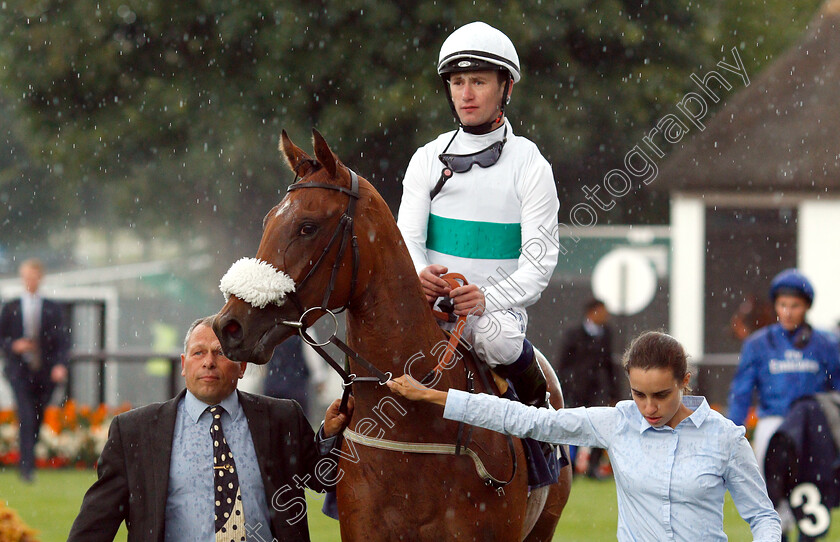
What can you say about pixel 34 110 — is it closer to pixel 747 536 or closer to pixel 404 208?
pixel 747 536

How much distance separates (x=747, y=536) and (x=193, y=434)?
20.3ft

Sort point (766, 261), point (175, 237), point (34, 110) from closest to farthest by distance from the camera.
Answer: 1. point (34, 110)
2. point (766, 261)
3. point (175, 237)

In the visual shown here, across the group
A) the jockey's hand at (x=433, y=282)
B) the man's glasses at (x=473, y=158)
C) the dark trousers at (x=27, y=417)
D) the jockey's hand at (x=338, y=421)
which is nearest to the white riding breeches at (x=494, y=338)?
the jockey's hand at (x=433, y=282)

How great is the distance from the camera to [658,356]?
11.4 feet

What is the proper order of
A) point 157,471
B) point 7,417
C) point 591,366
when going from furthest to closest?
point 7,417, point 591,366, point 157,471

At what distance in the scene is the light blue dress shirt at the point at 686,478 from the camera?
3.51 meters

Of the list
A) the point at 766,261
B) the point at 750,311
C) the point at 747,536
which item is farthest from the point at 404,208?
the point at 766,261

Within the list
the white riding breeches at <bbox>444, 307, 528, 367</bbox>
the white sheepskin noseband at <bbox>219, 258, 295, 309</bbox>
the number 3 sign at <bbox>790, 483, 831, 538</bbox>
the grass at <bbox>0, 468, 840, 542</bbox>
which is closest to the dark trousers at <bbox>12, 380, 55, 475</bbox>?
the grass at <bbox>0, 468, 840, 542</bbox>

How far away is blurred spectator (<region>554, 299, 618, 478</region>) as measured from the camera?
496 inches

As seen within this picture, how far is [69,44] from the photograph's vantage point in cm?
1697

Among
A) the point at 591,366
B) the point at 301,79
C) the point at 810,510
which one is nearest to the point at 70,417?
the point at 591,366

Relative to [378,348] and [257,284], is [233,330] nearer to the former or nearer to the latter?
[257,284]

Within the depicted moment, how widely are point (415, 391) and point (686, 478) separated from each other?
2.77ft

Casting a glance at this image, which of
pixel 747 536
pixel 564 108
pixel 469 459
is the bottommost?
pixel 747 536
